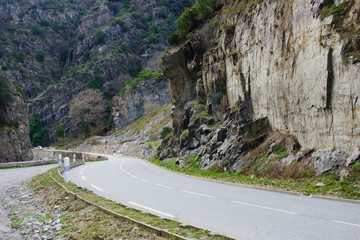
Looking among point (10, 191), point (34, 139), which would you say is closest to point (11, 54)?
point (34, 139)

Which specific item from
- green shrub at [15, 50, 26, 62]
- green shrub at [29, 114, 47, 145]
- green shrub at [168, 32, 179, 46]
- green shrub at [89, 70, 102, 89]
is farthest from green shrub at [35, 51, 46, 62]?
green shrub at [168, 32, 179, 46]

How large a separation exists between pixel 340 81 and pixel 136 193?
8.74 meters

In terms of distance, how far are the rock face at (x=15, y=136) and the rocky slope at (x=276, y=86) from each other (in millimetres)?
23818

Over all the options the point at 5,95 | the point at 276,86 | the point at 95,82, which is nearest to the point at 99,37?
the point at 95,82

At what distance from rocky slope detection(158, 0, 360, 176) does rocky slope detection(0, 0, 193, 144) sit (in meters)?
70.8

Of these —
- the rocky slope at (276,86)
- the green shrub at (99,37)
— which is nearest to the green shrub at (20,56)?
the green shrub at (99,37)

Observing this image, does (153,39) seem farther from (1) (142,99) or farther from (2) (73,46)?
(1) (142,99)

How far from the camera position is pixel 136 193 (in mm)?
10875

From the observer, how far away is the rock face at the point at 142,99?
71000 mm

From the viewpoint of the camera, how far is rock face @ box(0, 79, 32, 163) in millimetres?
36128

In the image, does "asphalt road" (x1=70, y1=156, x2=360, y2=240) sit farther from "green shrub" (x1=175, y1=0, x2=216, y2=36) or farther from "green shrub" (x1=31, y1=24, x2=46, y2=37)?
"green shrub" (x1=31, y1=24, x2=46, y2=37)

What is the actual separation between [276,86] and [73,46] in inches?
4580

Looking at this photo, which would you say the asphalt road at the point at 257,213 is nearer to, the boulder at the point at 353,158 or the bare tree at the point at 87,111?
the boulder at the point at 353,158

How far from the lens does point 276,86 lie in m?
15.7
